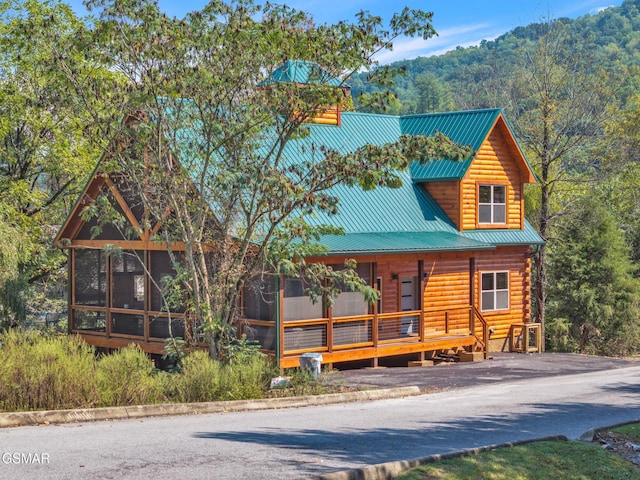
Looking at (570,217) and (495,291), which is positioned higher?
(570,217)

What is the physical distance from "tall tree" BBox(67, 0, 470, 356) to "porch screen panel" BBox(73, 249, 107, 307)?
849cm

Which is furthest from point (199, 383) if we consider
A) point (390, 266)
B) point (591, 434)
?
point (390, 266)

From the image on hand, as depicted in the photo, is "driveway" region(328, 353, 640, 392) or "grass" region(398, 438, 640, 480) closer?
"grass" region(398, 438, 640, 480)

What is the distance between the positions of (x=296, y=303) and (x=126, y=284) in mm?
6032

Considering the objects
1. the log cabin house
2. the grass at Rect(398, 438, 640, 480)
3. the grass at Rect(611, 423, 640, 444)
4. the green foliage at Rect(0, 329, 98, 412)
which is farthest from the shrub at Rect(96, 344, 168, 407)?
the grass at Rect(611, 423, 640, 444)

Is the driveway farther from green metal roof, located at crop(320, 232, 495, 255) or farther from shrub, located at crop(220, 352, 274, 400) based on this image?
green metal roof, located at crop(320, 232, 495, 255)

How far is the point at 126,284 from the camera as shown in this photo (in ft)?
96.2

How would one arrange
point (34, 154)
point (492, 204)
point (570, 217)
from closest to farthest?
point (492, 204), point (34, 154), point (570, 217)

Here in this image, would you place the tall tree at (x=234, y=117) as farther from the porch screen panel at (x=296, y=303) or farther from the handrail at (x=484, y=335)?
the handrail at (x=484, y=335)

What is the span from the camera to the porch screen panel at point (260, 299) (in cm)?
2509

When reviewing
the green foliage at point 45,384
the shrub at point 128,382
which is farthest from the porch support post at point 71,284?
the green foliage at point 45,384

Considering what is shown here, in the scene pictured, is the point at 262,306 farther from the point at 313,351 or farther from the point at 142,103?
the point at 142,103

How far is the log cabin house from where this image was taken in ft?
86.4

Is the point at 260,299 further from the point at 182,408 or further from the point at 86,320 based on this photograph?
the point at 182,408
